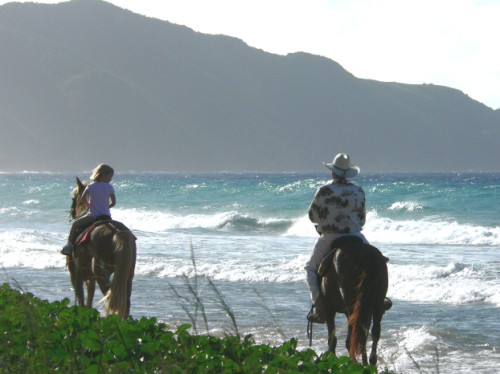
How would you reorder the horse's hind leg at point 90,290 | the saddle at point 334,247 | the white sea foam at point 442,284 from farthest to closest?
the white sea foam at point 442,284
the horse's hind leg at point 90,290
the saddle at point 334,247

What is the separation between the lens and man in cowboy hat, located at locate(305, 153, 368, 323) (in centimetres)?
897

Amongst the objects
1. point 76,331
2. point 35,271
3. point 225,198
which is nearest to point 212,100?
point 225,198

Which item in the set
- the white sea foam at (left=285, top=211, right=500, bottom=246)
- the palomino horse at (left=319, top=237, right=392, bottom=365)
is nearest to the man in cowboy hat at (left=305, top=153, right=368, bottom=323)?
the palomino horse at (left=319, top=237, right=392, bottom=365)

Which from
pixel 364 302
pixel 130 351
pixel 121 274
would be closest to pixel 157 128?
pixel 121 274

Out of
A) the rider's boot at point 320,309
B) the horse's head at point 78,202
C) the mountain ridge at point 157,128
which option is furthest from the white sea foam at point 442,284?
the mountain ridge at point 157,128

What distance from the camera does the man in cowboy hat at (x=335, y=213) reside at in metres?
Result: 8.97

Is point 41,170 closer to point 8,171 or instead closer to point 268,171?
point 8,171

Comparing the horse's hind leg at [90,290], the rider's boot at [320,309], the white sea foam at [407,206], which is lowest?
the white sea foam at [407,206]

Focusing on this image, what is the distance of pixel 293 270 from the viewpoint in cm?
1977

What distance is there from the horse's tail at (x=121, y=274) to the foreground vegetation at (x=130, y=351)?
369 centimetres

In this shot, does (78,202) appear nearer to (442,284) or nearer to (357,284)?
(357,284)

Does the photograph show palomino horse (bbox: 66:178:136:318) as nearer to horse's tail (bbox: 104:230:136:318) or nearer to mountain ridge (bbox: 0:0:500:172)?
horse's tail (bbox: 104:230:136:318)

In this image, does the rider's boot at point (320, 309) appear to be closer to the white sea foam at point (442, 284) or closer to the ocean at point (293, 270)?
the ocean at point (293, 270)

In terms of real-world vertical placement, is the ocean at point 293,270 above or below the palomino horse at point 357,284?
below
